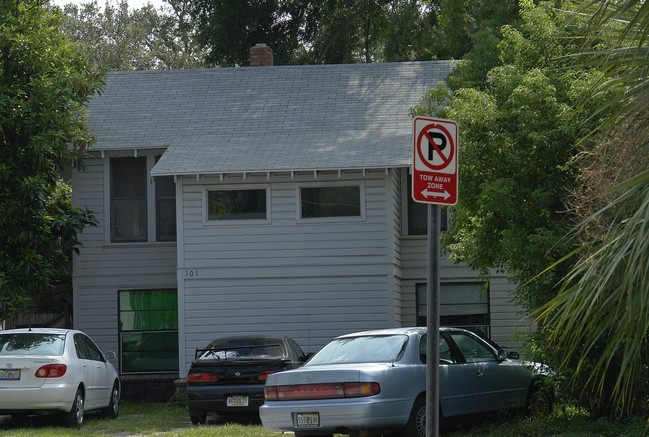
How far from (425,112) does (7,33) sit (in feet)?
29.1

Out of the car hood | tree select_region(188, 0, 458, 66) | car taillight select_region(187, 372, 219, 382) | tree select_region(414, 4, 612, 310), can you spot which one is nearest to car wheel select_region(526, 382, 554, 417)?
tree select_region(414, 4, 612, 310)

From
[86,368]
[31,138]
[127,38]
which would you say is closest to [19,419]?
[86,368]

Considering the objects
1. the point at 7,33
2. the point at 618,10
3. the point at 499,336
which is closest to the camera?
the point at 618,10

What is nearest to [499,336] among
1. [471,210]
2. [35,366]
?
[471,210]

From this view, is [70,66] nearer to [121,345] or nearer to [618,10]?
[121,345]

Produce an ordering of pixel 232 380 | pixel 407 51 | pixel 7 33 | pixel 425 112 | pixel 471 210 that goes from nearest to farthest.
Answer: pixel 471 210 < pixel 232 380 < pixel 425 112 < pixel 7 33 < pixel 407 51

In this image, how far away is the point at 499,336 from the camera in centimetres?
2025

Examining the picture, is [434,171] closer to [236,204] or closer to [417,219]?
[236,204]

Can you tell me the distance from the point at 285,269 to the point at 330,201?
176 centimetres

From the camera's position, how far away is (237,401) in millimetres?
14219

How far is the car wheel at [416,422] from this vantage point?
10.2 m

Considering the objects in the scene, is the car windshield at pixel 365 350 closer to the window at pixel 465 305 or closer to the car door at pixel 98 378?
the car door at pixel 98 378

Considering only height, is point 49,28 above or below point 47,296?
above

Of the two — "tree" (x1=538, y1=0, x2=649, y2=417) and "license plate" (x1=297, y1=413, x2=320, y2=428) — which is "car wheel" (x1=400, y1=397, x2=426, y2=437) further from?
"tree" (x1=538, y1=0, x2=649, y2=417)
